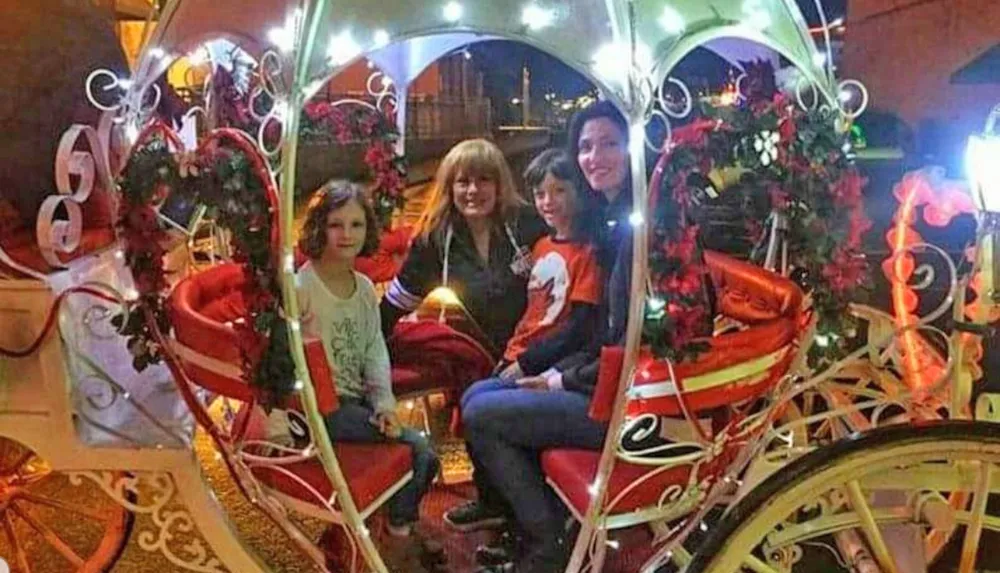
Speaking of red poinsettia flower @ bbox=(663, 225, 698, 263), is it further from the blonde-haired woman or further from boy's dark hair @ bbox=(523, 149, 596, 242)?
the blonde-haired woman

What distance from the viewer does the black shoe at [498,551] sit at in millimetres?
1774

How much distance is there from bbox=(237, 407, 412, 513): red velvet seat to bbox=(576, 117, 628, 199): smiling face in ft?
1.67

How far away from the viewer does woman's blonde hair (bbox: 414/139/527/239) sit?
2059mm

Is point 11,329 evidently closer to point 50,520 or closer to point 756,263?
point 50,520

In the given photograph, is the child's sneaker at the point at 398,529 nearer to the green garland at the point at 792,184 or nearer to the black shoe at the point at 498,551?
the black shoe at the point at 498,551

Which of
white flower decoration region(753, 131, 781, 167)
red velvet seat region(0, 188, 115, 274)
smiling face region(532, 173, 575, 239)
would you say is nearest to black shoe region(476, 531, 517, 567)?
smiling face region(532, 173, 575, 239)

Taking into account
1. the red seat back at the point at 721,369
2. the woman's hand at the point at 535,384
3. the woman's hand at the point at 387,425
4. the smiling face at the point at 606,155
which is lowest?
the woman's hand at the point at 387,425

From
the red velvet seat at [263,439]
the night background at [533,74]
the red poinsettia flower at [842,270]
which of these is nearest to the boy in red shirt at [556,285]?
the red velvet seat at [263,439]

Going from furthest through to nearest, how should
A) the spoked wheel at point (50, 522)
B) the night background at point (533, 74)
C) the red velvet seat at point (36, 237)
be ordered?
the night background at point (533, 74) → the red velvet seat at point (36, 237) → the spoked wheel at point (50, 522)

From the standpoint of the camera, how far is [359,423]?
1.63m

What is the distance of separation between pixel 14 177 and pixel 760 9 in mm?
2897

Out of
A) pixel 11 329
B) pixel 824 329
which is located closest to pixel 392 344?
pixel 11 329

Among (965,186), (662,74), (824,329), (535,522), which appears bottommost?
(535,522)

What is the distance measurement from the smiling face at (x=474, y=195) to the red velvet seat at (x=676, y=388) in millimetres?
624
